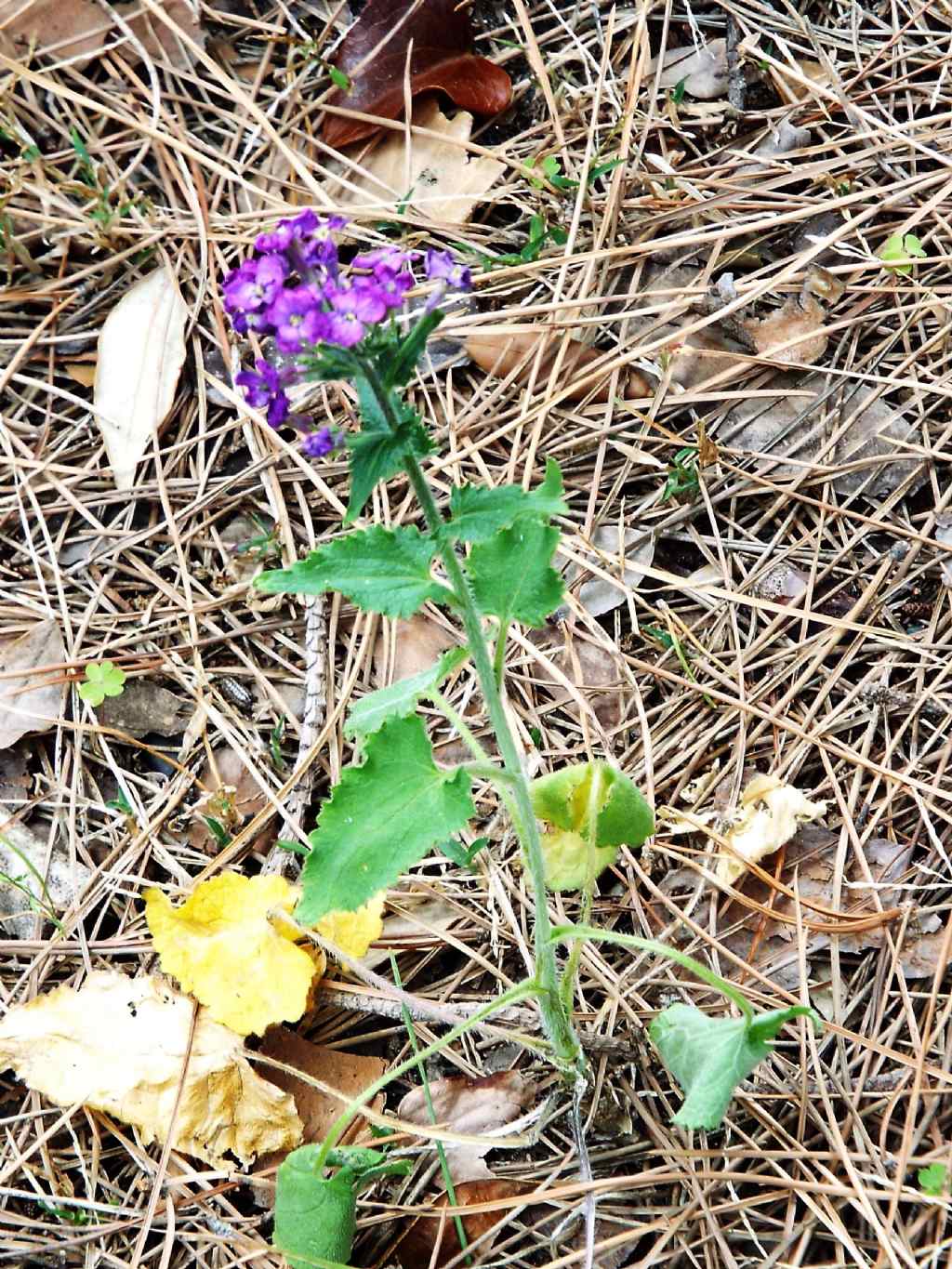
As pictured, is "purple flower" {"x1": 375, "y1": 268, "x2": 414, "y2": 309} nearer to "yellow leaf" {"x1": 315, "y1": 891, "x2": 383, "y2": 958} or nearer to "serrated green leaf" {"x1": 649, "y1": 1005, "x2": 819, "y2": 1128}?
"serrated green leaf" {"x1": 649, "y1": 1005, "x2": 819, "y2": 1128}

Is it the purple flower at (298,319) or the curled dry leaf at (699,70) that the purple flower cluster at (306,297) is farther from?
the curled dry leaf at (699,70)

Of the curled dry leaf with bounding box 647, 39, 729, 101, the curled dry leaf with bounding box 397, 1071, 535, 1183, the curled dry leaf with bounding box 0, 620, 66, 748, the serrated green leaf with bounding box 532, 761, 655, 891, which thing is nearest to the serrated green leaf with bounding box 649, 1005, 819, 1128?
the serrated green leaf with bounding box 532, 761, 655, 891

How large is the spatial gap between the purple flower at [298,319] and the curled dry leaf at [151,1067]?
134 centimetres

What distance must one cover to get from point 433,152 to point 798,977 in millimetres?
2117

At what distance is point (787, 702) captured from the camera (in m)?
2.48

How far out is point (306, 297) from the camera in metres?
1.52

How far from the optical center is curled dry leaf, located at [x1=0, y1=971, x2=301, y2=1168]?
7.22 feet

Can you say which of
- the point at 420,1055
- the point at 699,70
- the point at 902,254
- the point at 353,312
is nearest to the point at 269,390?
the point at 353,312

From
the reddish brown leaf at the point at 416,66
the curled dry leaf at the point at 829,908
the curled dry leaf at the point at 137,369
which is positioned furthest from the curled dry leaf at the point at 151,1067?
the reddish brown leaf at the point at 416,66

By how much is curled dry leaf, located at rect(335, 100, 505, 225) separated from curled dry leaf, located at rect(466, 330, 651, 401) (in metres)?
0.35

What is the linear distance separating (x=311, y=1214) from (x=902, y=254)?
7.55 feet

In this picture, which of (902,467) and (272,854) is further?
(902,467)

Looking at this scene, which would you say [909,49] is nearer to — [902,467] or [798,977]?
[902,467]

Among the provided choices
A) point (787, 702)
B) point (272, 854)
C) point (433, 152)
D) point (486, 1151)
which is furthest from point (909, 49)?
point (486, 1151)
